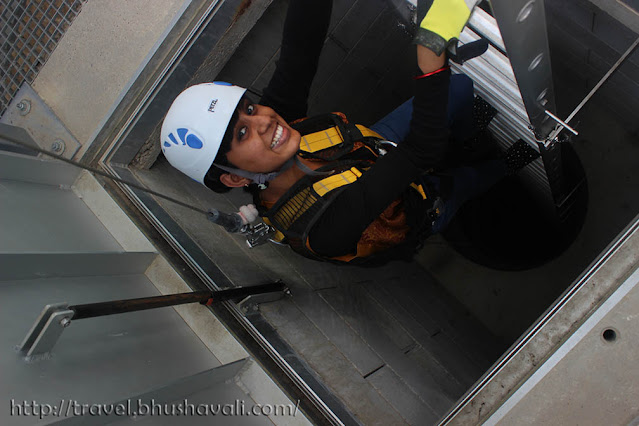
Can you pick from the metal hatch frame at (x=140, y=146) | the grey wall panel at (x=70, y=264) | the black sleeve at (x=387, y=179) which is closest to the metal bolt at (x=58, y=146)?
the metal hatch frame at (x=140, y=146)

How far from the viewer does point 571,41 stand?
3461 mm

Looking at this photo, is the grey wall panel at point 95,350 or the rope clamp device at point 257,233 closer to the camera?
the grey wall panel at point 95,350

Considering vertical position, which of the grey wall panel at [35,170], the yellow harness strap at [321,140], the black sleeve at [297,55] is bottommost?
the grey wall panel at [35,170]

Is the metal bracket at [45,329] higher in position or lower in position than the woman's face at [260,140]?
lower

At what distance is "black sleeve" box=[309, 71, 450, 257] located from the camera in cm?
211

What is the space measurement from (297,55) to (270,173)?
27.9 inches

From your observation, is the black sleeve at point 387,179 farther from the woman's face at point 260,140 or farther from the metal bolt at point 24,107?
the metal bolt at point 24,107

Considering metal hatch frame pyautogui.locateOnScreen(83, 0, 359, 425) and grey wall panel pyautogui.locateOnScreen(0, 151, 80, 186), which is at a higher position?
metal hatch frame pyautogui.locateOnScreen(83, 0, 359, 425)

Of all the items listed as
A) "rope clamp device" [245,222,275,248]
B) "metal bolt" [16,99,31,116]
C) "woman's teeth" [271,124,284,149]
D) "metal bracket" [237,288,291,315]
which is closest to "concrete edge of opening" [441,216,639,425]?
"metal bracket" [237,288,291,315]

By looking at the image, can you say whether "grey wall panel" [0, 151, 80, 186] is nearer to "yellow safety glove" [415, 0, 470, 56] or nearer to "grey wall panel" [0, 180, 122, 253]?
"grey wall panel" [0, 180, 122, 253]

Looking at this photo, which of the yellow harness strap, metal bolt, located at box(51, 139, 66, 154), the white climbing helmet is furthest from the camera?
metal bolt, located at box(51, 139, 66, 154)

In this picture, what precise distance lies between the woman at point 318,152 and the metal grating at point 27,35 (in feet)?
3.73

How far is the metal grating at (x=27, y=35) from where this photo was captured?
2.96 metres

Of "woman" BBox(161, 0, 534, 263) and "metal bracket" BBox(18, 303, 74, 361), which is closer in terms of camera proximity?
"metal bracket" BBox(18, 303, 74, 361)
